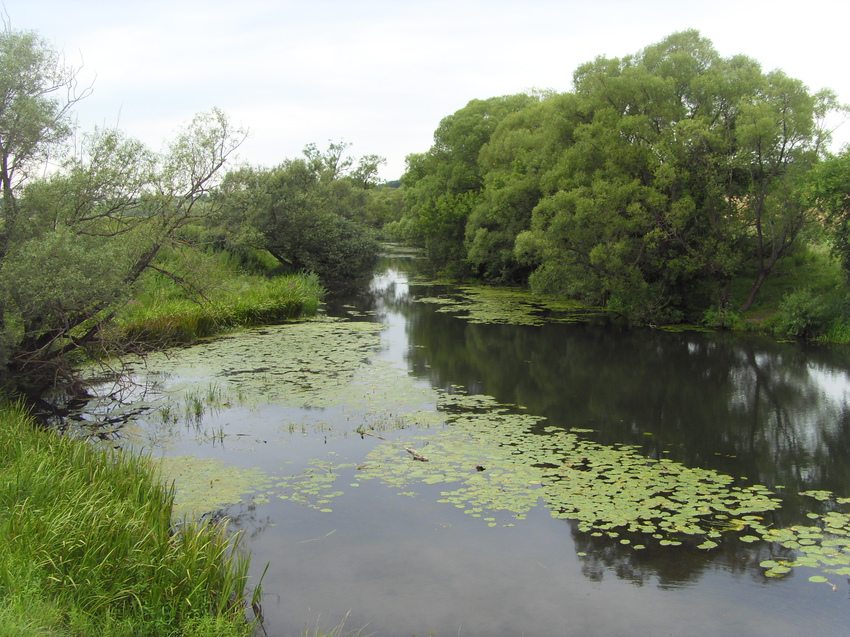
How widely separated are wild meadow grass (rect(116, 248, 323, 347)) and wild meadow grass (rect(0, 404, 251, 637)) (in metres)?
5.47

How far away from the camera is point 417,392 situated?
39.4 ft

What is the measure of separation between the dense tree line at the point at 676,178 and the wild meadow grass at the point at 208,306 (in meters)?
8.52

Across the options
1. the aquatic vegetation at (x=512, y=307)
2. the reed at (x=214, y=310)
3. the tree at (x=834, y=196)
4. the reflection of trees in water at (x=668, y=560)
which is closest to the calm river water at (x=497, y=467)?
the reflection of trees in water at (x=668, y=560)

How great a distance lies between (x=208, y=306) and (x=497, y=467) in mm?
9797

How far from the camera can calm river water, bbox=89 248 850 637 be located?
17.7ft

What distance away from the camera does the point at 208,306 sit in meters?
15.6

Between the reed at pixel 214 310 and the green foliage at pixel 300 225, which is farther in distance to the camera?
the green foliage at pixel 300 225

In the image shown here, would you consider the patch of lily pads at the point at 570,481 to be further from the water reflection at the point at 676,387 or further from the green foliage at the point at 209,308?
the green foliage at the point at 209,308

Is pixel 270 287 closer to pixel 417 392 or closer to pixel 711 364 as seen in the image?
pixel 417 392

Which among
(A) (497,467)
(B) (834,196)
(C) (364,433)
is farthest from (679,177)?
(A) (497,467)

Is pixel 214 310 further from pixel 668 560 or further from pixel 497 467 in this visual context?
pixel 668 560

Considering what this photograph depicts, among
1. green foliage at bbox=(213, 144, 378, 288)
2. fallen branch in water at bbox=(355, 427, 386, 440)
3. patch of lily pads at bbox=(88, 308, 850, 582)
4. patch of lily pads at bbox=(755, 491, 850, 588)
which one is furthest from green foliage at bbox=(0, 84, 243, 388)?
green foliage at bbox=(213, 144, 378, 288)

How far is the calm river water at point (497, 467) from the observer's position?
5383mm

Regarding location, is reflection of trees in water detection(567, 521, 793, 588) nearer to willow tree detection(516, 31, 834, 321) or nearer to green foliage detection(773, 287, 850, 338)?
green foliage detection(773, 287, 850, 338)
